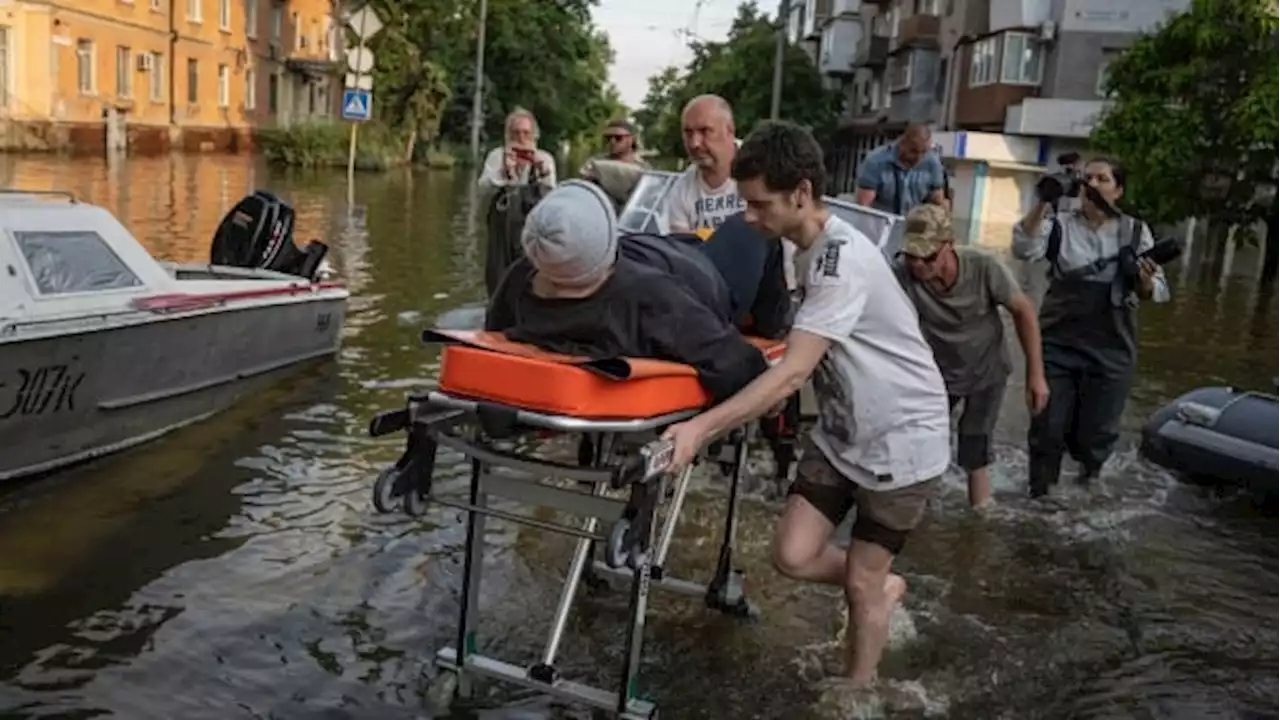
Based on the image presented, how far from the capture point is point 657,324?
4.07 metres

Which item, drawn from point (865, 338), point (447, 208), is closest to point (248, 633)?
point (865, 338)

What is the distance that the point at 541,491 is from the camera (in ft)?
13.5

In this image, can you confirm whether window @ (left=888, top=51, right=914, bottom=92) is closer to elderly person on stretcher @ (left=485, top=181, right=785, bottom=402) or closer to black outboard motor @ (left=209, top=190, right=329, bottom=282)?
black outboard motor @ (left=209, top=190, right=329, bottom=282)

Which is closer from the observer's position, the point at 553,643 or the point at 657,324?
the point at 657,324

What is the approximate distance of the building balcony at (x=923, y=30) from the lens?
157 feet

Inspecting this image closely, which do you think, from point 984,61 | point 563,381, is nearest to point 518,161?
point 563,381

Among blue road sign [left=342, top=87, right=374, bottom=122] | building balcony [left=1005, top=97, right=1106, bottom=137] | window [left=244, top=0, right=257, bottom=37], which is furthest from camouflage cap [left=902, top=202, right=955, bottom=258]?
window [left=244, top=0, right=257, bottom=37]

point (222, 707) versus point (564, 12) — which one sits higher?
point (564, 12)

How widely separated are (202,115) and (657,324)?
47.2 meters

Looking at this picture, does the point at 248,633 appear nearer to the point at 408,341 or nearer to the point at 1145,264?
the point at 1145,264

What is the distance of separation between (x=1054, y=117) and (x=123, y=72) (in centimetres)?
2794

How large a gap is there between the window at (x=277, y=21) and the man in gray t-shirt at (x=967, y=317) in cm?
5454

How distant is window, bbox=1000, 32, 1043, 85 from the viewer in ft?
127

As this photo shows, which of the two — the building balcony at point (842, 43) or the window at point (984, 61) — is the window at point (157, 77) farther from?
the building balcony at point (842, 43)
